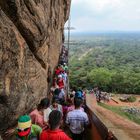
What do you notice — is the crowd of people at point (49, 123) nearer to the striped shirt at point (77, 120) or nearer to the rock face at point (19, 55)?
the striped shirt at point (77, 120)

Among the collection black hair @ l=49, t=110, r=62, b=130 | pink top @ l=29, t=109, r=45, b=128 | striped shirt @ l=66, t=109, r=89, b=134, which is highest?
black hair @ l=49, t=110, r=62, b=130

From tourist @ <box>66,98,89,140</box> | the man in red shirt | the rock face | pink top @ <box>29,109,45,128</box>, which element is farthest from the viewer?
the rock face

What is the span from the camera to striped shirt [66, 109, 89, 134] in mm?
7381

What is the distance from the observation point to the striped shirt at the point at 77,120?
7.38 m

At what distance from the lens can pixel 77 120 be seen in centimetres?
746

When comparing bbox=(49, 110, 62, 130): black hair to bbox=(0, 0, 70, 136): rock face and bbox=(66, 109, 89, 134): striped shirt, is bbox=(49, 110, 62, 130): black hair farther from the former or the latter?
bbox=(0, 0, 70, 136): rock face

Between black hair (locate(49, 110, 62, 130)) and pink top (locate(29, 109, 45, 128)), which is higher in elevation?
black hair (locate(49, 110, 62, 130))

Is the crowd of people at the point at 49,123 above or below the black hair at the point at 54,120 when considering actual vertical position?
below

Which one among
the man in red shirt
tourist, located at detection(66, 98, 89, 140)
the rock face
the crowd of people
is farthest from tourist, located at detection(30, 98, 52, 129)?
the rock face

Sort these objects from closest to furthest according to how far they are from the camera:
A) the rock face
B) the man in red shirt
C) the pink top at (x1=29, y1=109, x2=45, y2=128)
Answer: the man in red shirt
the pink top at (x1=29, y1=109, x2=45, y2=128)
the rock face

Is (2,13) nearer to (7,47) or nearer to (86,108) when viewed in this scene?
(7,47)

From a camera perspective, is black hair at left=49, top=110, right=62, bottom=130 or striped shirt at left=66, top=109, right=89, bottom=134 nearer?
black hair at left=49, top=110, right=62, bottom=130

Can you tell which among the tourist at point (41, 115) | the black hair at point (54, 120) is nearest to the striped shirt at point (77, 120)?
the tourist at point (41, 115)

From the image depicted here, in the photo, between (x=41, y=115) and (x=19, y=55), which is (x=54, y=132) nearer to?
(x=41, y=115)
